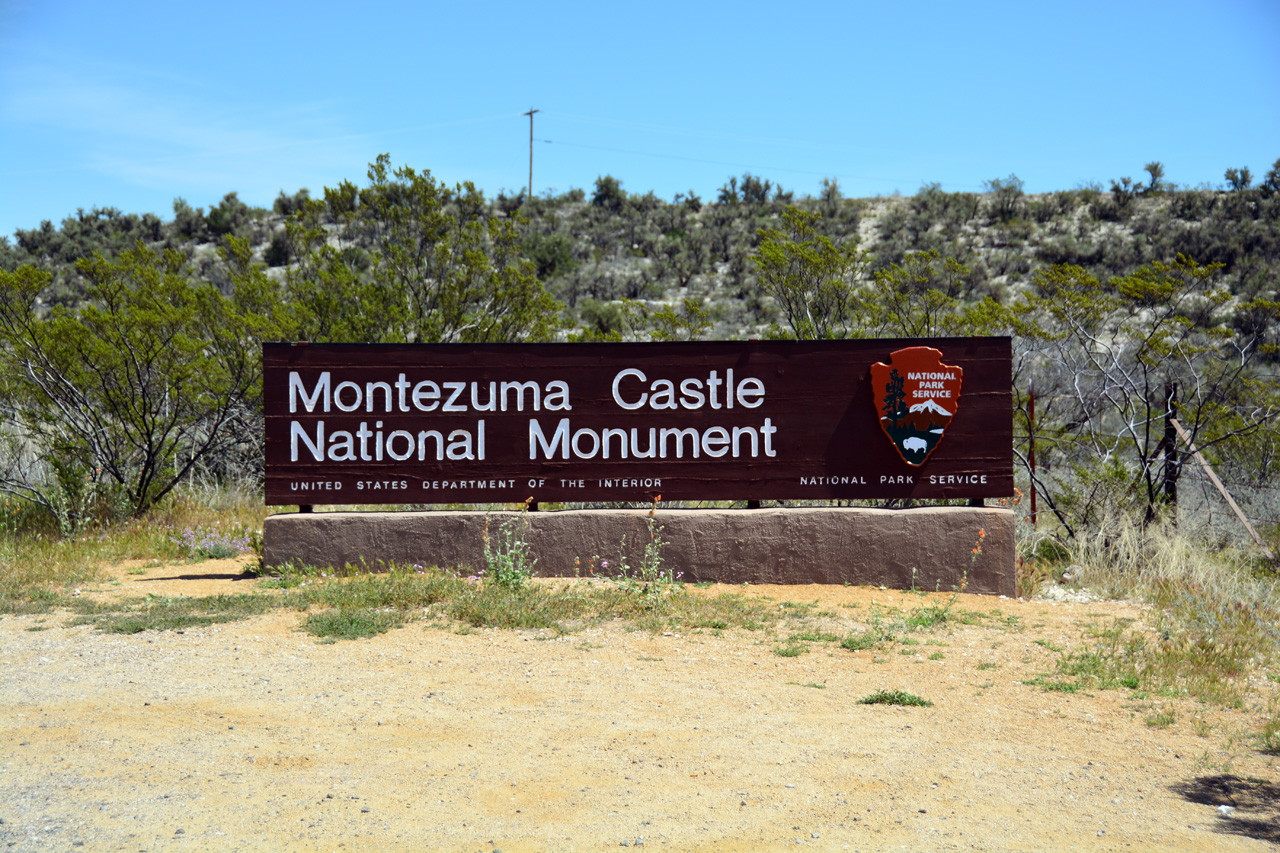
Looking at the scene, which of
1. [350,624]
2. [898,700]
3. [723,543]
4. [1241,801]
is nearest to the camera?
[1241,801]

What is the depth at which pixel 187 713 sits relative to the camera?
4992 mm

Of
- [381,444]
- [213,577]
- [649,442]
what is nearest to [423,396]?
[381,444]

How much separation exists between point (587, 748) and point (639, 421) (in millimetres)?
4558

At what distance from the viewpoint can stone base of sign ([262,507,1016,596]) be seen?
8.50 metres

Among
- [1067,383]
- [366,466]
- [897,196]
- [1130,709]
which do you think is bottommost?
[1130,709]

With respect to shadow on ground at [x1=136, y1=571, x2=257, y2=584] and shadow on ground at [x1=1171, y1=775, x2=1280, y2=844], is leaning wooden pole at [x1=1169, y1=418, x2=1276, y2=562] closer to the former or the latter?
shadow on ground at [x1=1171, y1=775, x2=1280, y2=844]

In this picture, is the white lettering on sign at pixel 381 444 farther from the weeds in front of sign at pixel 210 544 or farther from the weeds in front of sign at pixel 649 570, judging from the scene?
the weeds in front of sign at pixel 210 544

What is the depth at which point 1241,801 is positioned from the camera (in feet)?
13.5

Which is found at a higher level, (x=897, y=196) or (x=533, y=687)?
(x=897, y=196)

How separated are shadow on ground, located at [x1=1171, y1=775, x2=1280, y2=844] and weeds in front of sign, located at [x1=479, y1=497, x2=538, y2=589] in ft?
16.3

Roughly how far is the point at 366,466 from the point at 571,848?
19.0 ft

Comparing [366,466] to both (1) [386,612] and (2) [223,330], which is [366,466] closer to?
(1) [386,612]

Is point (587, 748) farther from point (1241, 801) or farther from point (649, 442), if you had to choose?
point (649, 442)

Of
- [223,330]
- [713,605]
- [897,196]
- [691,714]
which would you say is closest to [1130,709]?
[691,714]
